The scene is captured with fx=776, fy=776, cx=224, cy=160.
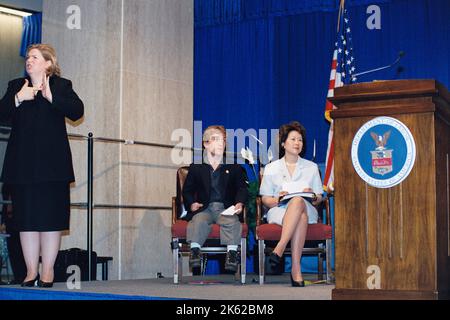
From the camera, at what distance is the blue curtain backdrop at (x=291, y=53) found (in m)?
7.10

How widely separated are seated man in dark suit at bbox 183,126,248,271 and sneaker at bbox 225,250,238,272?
0.10 metres

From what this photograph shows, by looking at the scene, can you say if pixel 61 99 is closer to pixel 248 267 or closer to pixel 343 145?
pixel 343 145

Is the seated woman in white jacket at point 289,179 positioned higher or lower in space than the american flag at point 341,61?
lower

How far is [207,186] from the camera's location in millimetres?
5391

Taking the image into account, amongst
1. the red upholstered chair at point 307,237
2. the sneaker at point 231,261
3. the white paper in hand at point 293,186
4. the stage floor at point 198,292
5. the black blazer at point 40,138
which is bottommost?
the stage floor at point 198,292

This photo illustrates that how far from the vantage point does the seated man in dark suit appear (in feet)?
16.9

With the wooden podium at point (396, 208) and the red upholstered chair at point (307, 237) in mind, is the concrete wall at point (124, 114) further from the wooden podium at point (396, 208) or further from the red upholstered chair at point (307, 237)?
the wooden podium at point (396, 208)

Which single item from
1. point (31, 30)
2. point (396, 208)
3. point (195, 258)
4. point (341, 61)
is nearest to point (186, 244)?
point (195, 258)

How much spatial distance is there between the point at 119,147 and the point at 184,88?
106cm

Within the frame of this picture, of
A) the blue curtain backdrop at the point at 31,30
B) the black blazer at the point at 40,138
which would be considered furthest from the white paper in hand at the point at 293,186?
the blue curtain backdrop at the point at 31,30

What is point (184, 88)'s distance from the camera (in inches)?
291

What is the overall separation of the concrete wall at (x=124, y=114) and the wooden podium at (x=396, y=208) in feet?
12.3

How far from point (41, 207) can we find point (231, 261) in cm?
134

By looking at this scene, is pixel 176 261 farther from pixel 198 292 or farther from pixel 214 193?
pixel 198 292
